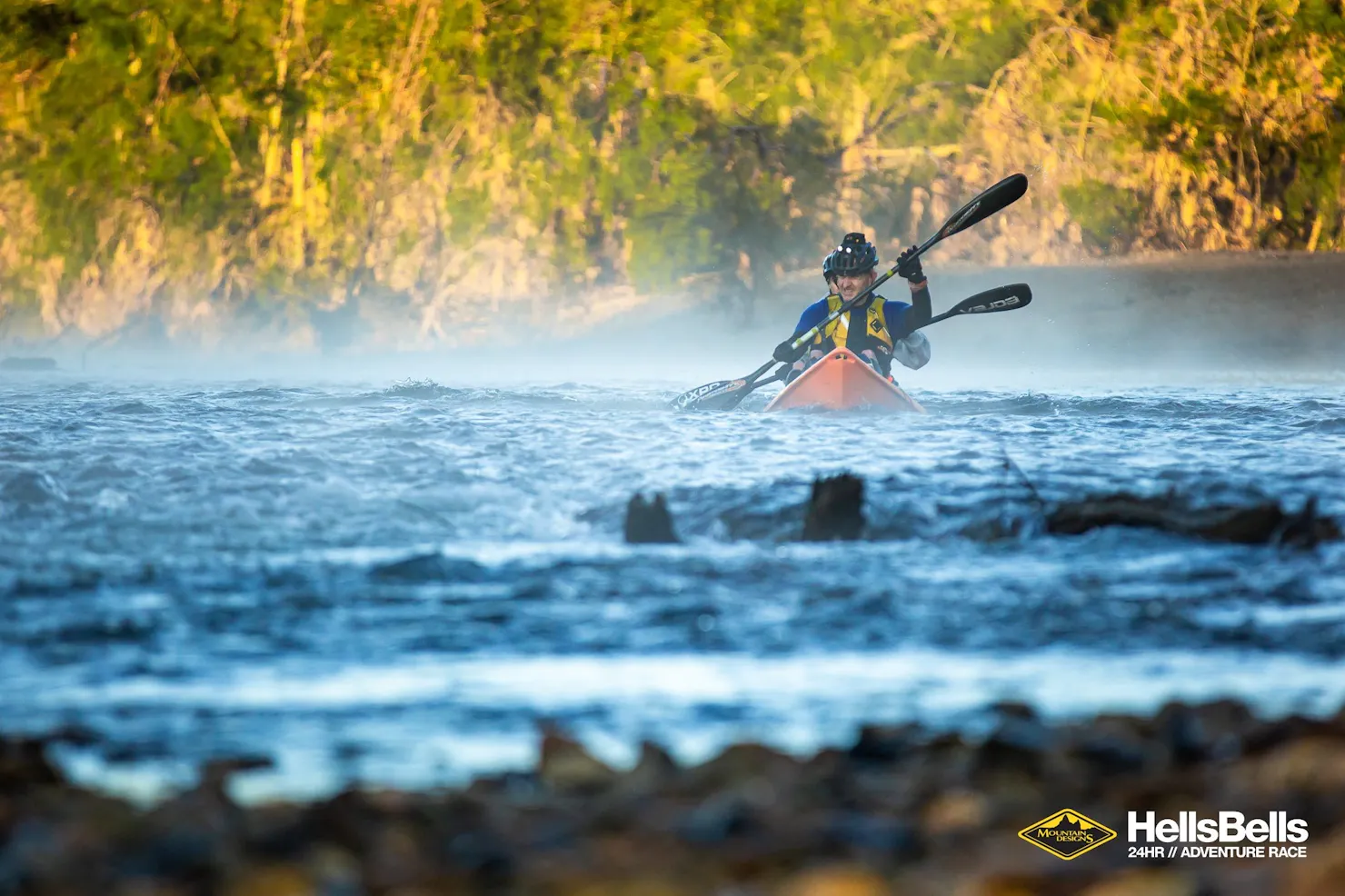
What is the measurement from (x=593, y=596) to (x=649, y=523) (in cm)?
100

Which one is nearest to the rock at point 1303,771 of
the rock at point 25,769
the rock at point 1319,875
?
the rock at point 1319,875

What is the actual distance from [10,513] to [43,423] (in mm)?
4171

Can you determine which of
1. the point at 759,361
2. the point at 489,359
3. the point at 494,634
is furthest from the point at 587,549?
the point at 489,359

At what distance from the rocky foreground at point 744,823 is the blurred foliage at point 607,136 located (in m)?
15.0

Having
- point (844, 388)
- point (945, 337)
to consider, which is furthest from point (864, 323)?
point (945, 337)

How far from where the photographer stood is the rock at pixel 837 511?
602 centimetres

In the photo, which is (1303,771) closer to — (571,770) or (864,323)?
(571,770)

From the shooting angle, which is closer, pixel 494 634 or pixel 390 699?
pixel 390 699

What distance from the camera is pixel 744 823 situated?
2672 millimetres

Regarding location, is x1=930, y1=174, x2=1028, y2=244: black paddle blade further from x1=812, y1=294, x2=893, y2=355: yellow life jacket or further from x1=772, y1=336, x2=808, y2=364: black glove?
x1=772, y1=336, x2=808, y2=364: black glove

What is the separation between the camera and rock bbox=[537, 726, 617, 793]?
295 cm

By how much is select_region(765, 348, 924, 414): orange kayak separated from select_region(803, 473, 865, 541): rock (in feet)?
11.3

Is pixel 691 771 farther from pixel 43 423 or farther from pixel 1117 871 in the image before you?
pixel 43 423

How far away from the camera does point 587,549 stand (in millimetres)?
5801
